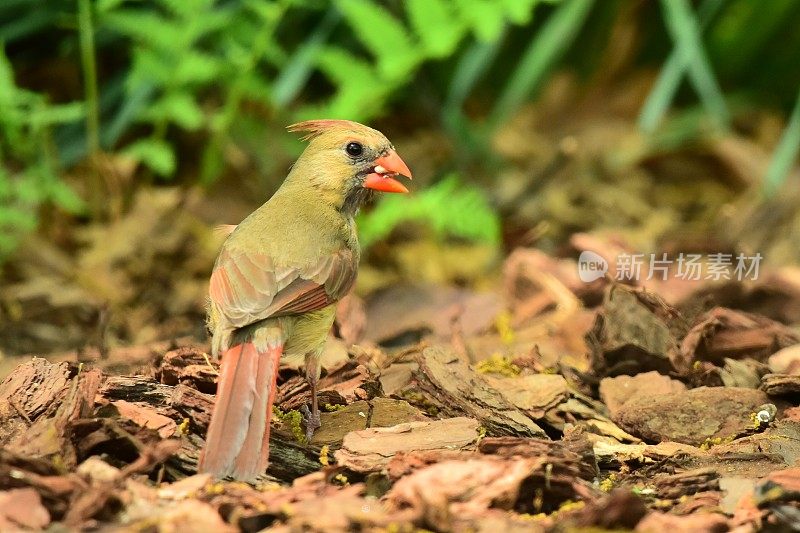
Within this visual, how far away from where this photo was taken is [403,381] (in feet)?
10.5

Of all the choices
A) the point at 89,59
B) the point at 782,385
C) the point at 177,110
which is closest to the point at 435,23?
the point at 177,110

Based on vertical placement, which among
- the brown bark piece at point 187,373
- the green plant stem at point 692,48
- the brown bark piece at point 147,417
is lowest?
the brown bark piece at point 147,417

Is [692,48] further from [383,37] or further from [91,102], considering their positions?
[91,102]

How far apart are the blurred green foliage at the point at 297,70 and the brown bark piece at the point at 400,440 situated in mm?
1939

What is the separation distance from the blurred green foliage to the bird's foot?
1.79m

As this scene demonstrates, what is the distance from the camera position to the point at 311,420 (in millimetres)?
2838

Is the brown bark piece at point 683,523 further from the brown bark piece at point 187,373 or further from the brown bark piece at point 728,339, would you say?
the brown bark piece at point 187,373

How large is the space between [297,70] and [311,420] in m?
2.75

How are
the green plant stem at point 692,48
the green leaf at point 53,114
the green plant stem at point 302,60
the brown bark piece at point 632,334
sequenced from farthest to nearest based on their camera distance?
the green plant stem at point 692,48, the green plant stem at point 302,60, the green leaf at point 53,114, the brown bark piece at point 632,334

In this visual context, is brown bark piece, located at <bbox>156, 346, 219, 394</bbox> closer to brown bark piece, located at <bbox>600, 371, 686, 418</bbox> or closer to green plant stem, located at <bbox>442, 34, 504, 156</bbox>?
brown bark piece, located at <bbox>600, 371, 686, 418</bbox>

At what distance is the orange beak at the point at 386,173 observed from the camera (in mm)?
3359

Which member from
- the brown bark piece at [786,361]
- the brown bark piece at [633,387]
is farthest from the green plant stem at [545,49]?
the brown bark piece at [633,387]

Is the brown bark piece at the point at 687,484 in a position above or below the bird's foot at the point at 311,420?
below

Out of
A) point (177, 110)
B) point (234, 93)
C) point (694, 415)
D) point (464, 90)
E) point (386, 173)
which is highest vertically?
point (464, 90)
